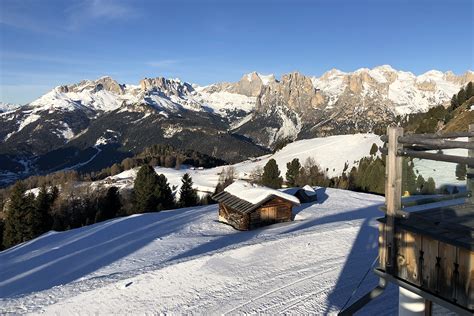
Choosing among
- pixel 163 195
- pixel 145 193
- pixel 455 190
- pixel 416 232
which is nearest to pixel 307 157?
pixel 163 195

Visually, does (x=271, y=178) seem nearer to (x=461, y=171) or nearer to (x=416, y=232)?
(x=461, y=171)

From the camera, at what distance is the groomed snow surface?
459 inches

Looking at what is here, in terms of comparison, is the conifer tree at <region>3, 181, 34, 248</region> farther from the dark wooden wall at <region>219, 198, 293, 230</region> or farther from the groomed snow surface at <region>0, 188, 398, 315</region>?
the dark wooden wall at <region>219, 198, 293, 230</region>

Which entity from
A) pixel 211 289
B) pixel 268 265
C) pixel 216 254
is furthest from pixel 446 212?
pixel 216 254

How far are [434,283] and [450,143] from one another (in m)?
1.56

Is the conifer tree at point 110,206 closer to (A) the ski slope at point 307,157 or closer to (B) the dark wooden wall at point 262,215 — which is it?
(B) the dark wooden wall at point 262,215

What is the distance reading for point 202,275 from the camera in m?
13.9

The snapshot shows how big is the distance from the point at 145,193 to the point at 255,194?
2724cm

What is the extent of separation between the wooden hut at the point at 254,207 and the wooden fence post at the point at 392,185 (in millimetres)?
20688

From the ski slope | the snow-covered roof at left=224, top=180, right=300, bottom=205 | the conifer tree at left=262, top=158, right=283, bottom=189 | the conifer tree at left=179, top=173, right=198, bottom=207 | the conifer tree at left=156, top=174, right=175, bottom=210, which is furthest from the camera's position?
the ski slope

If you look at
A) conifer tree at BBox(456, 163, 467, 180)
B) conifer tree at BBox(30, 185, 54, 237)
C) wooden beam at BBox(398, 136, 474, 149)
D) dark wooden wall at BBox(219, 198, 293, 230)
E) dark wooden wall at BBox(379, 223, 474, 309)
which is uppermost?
wooden beam at BBox(398, 136, 474, 149)

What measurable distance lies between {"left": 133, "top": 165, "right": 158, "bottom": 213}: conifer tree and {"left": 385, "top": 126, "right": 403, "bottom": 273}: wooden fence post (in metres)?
48.0

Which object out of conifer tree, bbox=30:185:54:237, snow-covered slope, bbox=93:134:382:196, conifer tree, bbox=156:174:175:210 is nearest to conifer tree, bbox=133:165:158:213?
conifer tree, bbox=156:174:175:210

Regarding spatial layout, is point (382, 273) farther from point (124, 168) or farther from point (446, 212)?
point (124, 168)
